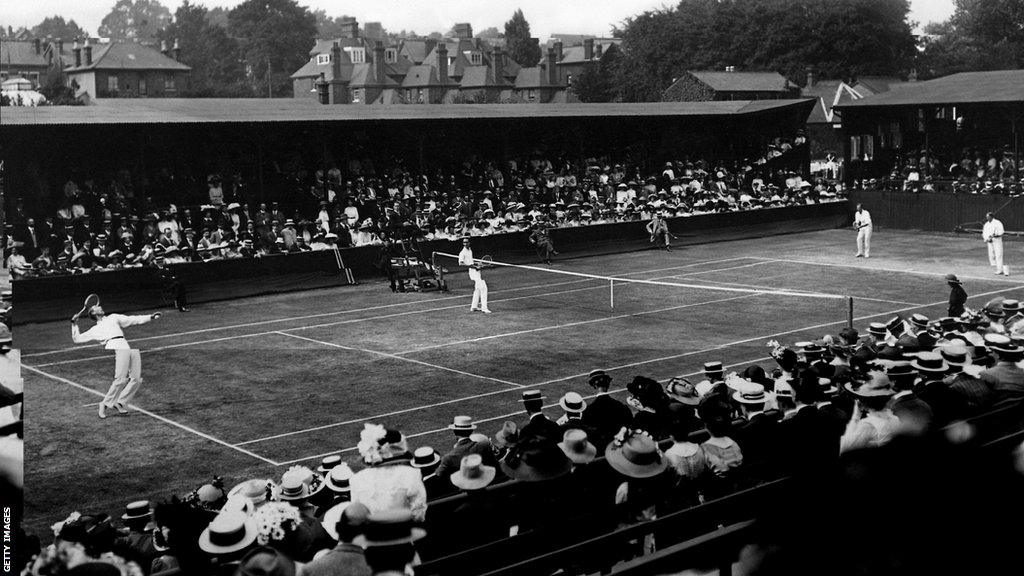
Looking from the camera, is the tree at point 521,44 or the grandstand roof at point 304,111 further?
the tree at point 521,44

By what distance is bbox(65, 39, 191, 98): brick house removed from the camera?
144 feet

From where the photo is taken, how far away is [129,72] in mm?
48000

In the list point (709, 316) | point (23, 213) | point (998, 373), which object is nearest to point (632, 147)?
point (709, 316)

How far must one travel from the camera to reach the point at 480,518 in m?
7.55

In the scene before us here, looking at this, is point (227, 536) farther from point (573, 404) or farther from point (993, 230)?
point (993, 230)

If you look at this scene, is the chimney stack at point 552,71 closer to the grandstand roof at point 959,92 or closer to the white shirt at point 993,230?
the grandstand roof at point 959,92

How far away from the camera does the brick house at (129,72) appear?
4400cm

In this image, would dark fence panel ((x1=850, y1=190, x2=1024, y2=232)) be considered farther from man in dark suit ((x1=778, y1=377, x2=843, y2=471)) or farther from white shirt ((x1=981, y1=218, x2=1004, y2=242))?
man in dark suit ((x1=778, y1=377, x2=843, y2=471))

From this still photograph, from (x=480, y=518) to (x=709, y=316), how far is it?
60.3 feet

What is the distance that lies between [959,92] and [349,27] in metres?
28.6

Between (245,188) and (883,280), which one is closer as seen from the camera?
(883,280)

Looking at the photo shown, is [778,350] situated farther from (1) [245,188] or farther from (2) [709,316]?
(1) [245,188]

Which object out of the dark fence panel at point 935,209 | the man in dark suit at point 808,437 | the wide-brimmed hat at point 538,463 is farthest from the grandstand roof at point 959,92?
the wide-brimmed hat at point 538,463

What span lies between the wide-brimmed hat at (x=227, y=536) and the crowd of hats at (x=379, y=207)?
21887 mm
